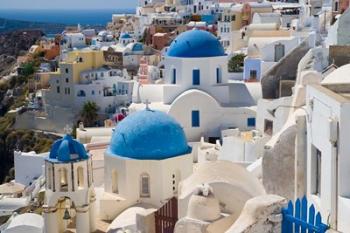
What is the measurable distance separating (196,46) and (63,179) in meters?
10.8

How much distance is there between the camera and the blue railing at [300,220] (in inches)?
228

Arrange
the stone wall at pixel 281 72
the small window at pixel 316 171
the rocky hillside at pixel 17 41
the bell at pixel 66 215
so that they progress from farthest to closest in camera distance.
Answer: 1. the rocky hillside at pixel 17 41
2. the stone wall at pixel 281 72
3. the bell at pixel 66 215
4. the small window at pixel 316 171

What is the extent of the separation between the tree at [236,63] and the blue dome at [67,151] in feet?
78.0

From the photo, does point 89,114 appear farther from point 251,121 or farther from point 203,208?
point 203,208

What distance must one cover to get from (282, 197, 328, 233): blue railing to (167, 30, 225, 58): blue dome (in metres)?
18.0

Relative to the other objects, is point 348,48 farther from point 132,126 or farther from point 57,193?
point 57,193

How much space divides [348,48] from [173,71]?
13338mm

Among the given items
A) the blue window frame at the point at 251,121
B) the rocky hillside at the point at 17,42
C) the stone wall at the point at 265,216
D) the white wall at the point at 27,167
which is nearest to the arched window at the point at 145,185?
the stone wall at the point at 265,216

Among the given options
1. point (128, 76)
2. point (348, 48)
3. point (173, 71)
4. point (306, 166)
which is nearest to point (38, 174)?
point (173, 71)

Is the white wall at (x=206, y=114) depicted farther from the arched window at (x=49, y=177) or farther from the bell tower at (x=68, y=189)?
the arched window at (x=49, y=177)

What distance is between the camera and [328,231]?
5520 mm

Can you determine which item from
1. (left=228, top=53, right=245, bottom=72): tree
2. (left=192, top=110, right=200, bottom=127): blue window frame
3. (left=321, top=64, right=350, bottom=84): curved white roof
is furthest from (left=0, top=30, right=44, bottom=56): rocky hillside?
(left=321, top=64, right=350, bottom=84): curved white roof

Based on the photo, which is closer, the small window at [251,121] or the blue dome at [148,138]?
the blue dome at [148,138]

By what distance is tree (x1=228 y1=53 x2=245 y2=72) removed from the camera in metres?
38.1
